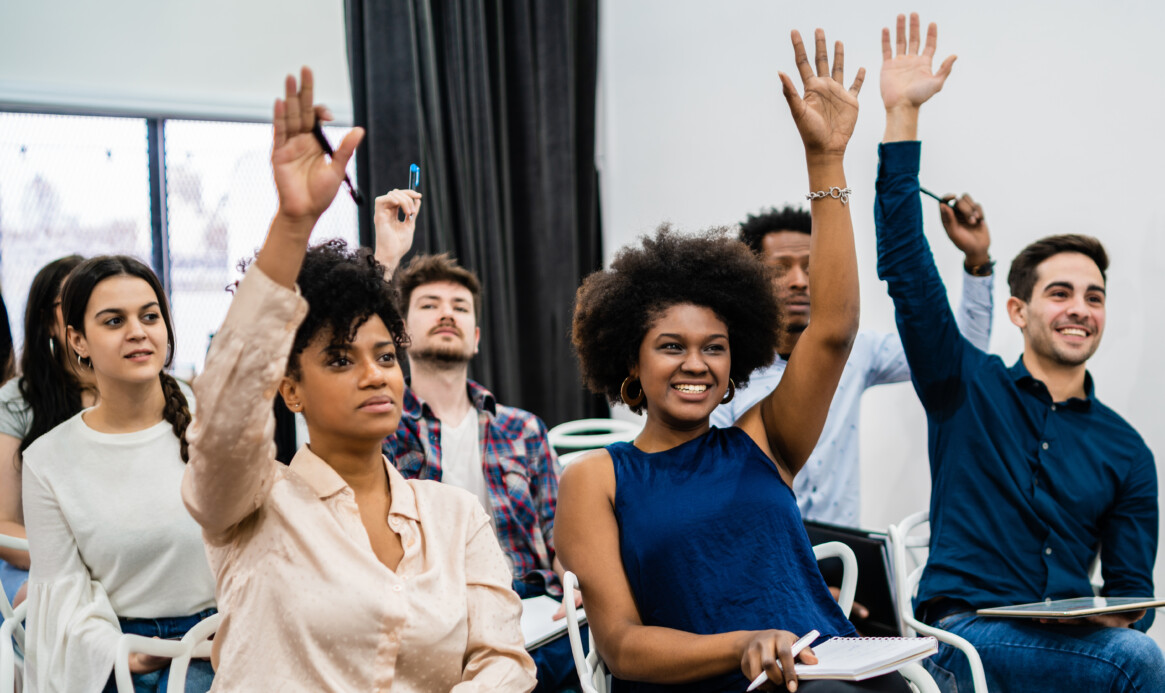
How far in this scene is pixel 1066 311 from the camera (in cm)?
217

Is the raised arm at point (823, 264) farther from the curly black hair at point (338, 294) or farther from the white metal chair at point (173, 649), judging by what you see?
the white metal chair at point (173, 649)

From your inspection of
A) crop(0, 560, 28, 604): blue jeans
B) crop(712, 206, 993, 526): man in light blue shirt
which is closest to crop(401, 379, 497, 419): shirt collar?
crop(712, 206, 993, 526): man in light blue shirt

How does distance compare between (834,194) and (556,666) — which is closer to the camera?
(834,194)

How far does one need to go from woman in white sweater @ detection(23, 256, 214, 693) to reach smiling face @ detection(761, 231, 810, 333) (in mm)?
1529

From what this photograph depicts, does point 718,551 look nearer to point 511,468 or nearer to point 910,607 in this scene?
point 910,607

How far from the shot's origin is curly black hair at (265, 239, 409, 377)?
1.36 m

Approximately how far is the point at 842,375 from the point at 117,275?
174 centimetres

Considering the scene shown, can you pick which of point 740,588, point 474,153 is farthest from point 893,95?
point 474,153

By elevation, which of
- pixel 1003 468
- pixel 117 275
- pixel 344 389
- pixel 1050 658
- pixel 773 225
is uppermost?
pixel 773 225

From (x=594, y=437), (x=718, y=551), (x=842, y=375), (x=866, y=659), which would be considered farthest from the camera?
(x=594, y=437)

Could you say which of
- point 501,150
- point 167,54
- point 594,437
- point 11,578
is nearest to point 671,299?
point 11,578

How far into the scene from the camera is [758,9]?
3.70 metres

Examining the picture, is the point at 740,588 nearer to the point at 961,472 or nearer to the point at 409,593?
the point at 409,593

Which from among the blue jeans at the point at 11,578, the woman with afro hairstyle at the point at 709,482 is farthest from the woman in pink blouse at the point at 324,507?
the blue jeans at the point at 11,578
